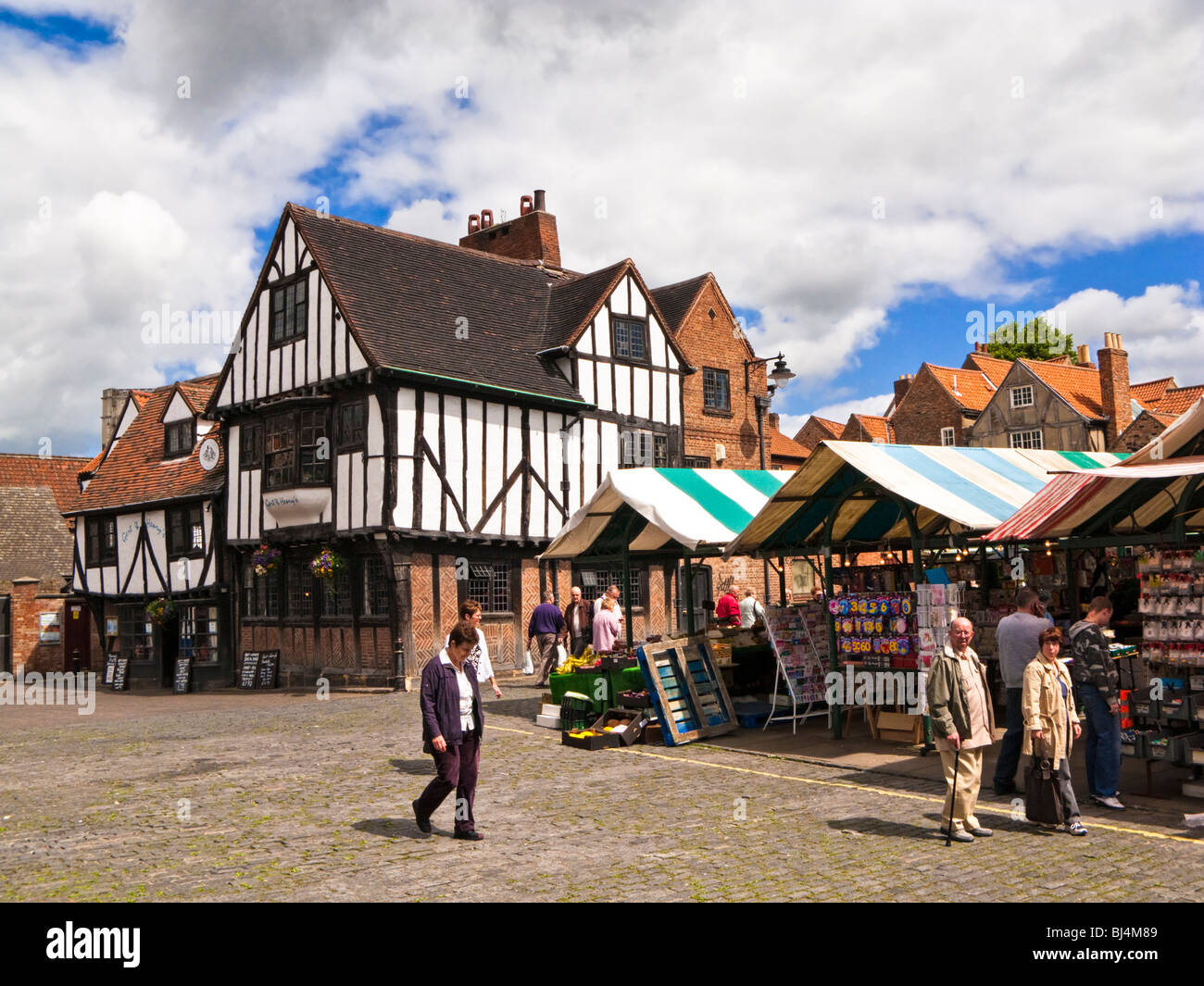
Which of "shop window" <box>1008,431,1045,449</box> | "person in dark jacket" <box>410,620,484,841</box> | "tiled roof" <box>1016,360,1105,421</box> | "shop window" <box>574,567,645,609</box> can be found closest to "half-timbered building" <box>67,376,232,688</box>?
"shop window" <box>574,567,645,609</box>

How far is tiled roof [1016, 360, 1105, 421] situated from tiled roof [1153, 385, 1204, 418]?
2.38m

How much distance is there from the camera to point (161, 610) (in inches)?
1125

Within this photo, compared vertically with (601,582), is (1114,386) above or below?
above

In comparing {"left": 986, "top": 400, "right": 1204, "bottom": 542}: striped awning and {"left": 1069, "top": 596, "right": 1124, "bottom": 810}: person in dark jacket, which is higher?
{"left": 986, "top": 400, "right": 1204, "bottom": 542}: striped awning

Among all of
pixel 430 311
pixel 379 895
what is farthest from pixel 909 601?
pixel 430 311

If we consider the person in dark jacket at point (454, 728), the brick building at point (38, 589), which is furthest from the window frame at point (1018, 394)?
the person in dark jacket at point (454, 728)

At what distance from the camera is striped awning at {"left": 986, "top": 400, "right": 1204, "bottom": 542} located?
9.53 metres

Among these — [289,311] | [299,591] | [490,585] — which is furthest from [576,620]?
[289,311]

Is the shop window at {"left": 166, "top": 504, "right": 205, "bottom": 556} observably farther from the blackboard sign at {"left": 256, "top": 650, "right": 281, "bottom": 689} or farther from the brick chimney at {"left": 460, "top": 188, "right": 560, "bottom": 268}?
the brick chimney at {"left": 460, "top": 188, "right": 560, "bottom": 268}

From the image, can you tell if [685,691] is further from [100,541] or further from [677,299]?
[100,541]

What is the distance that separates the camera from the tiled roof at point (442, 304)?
23.5 metres

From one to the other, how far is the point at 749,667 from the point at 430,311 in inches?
524

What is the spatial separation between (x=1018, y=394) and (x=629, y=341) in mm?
25993

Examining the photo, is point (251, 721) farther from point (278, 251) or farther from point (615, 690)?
point (278, 251)
